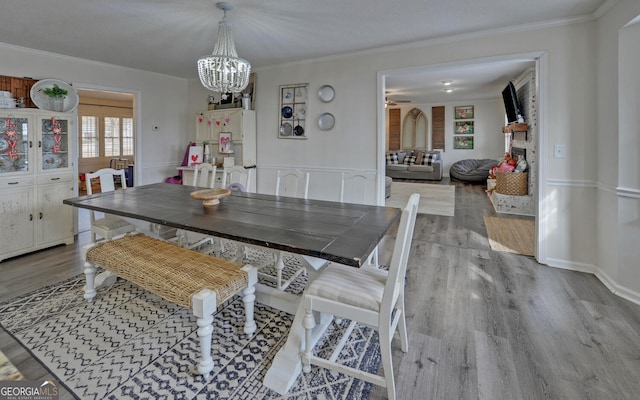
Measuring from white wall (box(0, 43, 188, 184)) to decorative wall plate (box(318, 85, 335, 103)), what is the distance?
283 cm

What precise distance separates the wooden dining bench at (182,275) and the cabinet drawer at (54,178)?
2044 millimetres

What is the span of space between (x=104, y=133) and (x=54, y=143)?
18.3ft

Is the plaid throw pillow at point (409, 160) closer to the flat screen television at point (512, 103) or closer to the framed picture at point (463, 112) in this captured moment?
the framed picture at point (463, 112)

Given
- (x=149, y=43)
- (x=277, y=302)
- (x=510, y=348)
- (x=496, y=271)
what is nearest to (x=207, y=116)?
(x=149, y=43)

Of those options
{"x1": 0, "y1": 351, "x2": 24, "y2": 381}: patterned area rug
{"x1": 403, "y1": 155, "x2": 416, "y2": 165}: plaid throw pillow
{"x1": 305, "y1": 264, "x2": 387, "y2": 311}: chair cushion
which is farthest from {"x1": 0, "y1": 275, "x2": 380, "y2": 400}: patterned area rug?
{"x1": 403, "y1": 155, "x2": 416, "y2": 165}: plaid throw pillow

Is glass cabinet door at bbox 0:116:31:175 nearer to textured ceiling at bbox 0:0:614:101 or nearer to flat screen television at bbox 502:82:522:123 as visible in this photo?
textured ceiling at bbox 0:0:614:101

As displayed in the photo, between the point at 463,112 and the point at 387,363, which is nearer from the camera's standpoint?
the point at 387,363

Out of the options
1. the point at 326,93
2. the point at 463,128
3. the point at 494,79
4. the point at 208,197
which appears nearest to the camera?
the point at 208,197

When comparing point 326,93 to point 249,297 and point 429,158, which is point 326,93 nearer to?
point 249,297

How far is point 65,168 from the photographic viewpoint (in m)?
3.94

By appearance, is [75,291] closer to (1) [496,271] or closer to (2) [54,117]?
(2) [54,117]

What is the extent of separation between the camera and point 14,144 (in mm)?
3504

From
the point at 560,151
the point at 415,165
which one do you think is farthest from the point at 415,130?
the point at 560,151

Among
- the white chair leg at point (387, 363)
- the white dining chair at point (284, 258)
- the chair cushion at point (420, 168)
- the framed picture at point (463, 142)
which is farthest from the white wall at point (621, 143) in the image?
the framed picture at point (463, 142)
